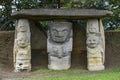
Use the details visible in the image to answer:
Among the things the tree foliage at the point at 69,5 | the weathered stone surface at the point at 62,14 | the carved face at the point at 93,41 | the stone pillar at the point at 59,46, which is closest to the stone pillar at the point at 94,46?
the carved face at the point at 93,41

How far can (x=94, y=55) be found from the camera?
9.30 metres

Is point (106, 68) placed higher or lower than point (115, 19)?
lower

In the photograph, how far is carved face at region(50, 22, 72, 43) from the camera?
9.25 m

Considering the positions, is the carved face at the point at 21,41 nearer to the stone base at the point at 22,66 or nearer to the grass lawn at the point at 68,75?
the stone base at the point at 22,66

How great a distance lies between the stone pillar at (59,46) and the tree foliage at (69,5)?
271 cm

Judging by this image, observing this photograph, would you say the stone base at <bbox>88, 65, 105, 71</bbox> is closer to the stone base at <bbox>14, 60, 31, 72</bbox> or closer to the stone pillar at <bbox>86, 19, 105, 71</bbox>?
the stone pillar at <bbox>86, 19, 105, 71</bbox>

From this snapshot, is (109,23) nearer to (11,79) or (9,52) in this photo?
(9,52)

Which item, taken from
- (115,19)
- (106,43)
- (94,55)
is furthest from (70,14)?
(115,19)

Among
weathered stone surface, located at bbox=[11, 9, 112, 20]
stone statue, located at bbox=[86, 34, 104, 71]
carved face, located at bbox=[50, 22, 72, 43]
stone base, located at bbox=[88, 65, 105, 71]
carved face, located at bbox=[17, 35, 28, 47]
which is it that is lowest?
stone base, located at bbox=[88, 65, 105, 71]

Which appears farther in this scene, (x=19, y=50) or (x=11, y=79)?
(x=19, y=50)

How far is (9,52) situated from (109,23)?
15.1 feet

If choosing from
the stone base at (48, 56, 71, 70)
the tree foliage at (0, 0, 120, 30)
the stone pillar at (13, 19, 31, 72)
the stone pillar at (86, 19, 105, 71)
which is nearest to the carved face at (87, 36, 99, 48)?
the stone pillar at (86, 19, 105, 71)

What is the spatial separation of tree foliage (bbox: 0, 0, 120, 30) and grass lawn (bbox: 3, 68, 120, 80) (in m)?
3.51

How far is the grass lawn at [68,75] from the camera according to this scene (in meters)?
7.89
